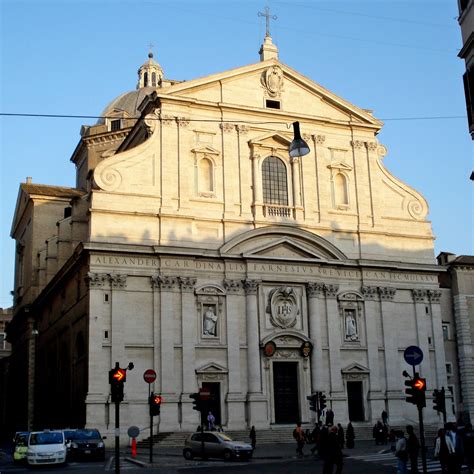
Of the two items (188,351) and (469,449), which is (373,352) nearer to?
(188,351)

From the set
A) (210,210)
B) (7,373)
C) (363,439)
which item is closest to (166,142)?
(210,210)

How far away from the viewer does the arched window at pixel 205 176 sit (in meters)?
39.2

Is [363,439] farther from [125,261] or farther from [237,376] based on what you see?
[125,261]

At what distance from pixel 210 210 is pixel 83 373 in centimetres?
1020

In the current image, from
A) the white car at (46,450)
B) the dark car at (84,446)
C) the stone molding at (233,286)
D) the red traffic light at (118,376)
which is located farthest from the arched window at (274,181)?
the red traffic light at (118,376)

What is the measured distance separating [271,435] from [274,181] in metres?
13.3

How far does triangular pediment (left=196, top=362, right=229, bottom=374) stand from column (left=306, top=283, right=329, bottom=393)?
4747 mm

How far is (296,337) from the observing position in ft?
126

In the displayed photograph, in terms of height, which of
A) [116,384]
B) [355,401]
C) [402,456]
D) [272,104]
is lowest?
[402,456]

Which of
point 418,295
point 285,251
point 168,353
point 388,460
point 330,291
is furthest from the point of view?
point 418,295

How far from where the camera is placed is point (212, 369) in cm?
3641

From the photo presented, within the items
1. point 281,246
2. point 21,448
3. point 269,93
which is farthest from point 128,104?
point 21,448

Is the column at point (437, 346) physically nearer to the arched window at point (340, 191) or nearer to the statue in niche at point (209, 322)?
the arched window at point (340, 191)

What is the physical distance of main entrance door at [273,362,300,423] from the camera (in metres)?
37.8
